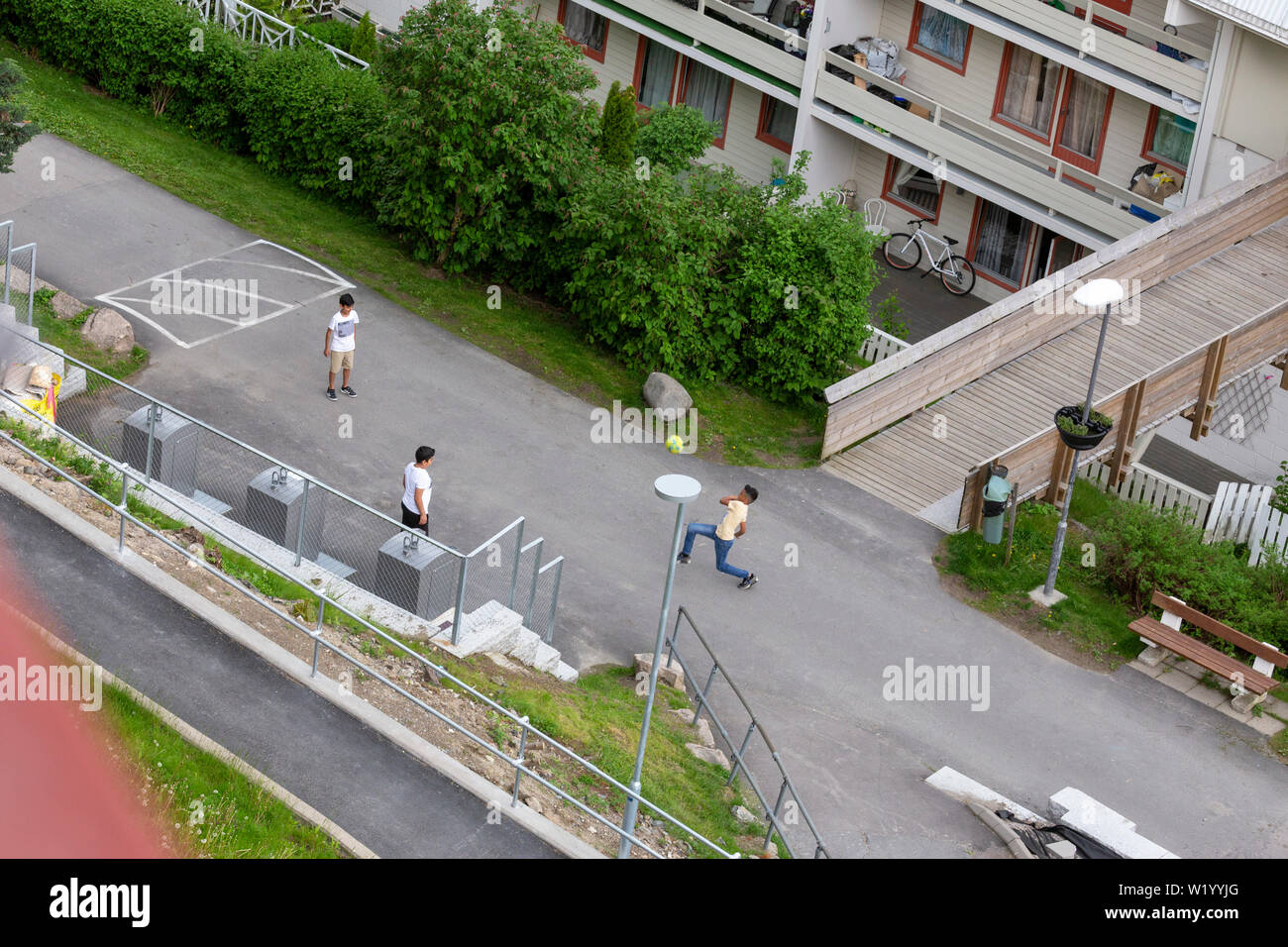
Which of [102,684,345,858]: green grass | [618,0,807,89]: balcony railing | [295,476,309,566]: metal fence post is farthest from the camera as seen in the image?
[618,0,807,89]: balcony railing

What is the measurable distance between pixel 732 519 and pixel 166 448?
687 centimetres

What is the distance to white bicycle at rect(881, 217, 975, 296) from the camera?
32.5m

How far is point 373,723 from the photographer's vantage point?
1641cm

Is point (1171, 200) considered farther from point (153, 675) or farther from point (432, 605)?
point (153, 675)

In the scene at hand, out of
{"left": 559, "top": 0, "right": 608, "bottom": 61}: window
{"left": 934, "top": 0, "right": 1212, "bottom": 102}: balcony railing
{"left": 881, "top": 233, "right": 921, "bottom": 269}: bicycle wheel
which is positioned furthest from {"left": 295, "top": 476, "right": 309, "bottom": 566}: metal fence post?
{"left": 559, "top": 0, "right": 608, "bottom": 61}: window

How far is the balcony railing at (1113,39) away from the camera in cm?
2822

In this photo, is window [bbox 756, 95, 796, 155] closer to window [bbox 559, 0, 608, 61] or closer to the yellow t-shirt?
window [bbox 559, 0, 608, 61]

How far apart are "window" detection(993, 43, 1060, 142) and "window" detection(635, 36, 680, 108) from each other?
23.8ft

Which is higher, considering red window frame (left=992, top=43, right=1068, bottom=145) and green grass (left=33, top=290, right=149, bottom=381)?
red window frame (left=992, top=43, right=1068, bottom=145)

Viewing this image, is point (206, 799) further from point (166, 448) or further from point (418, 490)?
point (418, 490)

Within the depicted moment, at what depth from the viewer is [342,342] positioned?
931 inches

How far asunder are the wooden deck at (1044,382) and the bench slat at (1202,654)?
3.23 metres

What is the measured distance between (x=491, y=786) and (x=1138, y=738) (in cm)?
855

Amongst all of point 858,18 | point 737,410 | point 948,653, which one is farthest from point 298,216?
point 948,653
